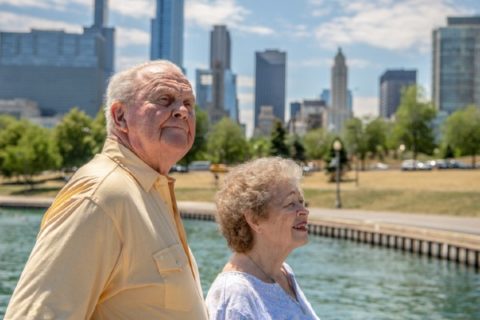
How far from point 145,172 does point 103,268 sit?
0.46 meters

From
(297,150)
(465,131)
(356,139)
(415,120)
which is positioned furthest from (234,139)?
(465,131)

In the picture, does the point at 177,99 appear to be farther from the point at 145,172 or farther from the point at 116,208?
the point at 116,208

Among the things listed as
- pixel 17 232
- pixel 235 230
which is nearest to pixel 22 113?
pixel 17 232

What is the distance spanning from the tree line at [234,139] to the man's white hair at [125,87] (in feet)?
206

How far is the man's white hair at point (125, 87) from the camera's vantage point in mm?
2887

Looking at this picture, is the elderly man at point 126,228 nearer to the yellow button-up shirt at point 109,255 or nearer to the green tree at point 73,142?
the yellow button-up shirt at point 109,255

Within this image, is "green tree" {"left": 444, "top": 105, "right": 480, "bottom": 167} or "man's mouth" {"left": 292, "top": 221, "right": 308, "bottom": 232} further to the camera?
"green tree" {"left": 444, "top": 105, "right": 480, "bottom": 167}

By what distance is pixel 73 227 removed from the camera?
2408 mm

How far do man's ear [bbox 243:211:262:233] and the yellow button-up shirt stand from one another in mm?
923

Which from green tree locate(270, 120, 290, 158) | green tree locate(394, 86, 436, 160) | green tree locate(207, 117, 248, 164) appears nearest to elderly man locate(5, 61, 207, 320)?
green tree locate(270, 120, 290, 158)

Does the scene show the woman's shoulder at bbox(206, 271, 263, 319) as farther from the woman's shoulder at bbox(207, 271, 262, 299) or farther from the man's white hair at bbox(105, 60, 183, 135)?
the man's white hair at bbox(105, 60, 183, 135)

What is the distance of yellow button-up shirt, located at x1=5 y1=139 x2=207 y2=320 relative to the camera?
2.37 meters

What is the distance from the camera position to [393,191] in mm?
48438

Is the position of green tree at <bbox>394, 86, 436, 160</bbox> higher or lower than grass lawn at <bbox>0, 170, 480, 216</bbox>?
higher
